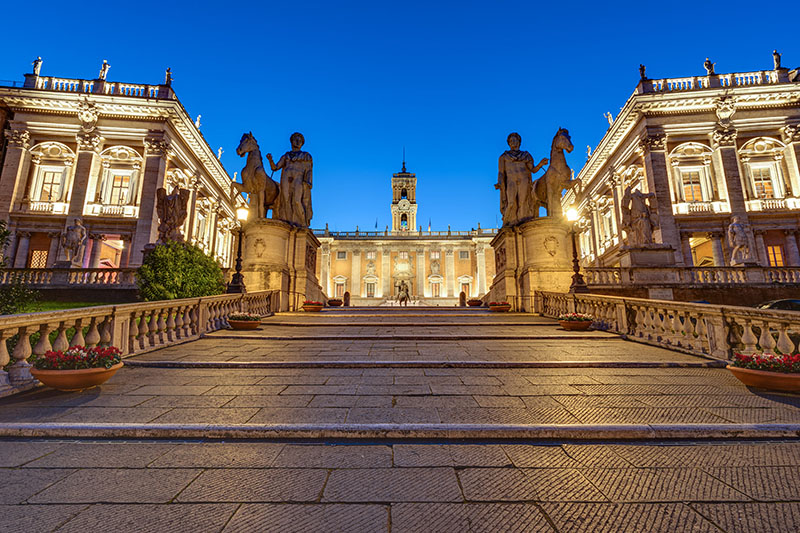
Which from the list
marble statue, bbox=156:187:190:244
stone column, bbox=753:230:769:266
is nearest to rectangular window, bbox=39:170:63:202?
marble statue, bbox=156:187:190:244

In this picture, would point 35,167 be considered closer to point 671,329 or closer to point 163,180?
point 163,180

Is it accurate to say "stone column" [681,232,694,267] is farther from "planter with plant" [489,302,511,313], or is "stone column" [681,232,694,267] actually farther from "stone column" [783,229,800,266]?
"planter with plant" [489,302,511,313]

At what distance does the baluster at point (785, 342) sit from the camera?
4617mm

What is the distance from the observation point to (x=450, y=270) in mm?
49625

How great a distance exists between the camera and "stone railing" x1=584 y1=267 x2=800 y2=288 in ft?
46.3

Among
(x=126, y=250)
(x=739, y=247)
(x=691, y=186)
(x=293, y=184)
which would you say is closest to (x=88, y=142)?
(x=126, y=250)

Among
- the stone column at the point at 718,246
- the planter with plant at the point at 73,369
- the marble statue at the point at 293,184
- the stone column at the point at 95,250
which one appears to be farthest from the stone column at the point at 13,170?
the stone column at the point at 718,246

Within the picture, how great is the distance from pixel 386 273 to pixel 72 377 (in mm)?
45734

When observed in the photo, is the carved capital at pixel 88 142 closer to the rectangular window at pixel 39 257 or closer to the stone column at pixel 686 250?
the rectangular window at pixel 39 257

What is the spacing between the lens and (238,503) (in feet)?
6.18

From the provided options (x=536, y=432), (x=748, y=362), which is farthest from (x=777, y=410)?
(x=536, y=432)

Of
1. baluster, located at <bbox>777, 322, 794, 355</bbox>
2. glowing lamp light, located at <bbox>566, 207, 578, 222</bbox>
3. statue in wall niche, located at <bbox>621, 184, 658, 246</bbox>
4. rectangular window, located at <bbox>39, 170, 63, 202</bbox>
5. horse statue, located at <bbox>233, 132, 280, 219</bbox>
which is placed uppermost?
rectangular window, located at <bbox>39, 170, 63, 202</bbox>

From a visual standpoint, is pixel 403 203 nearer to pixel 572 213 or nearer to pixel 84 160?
pixel 84 160

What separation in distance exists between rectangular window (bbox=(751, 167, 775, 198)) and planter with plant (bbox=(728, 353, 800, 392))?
2882cm
